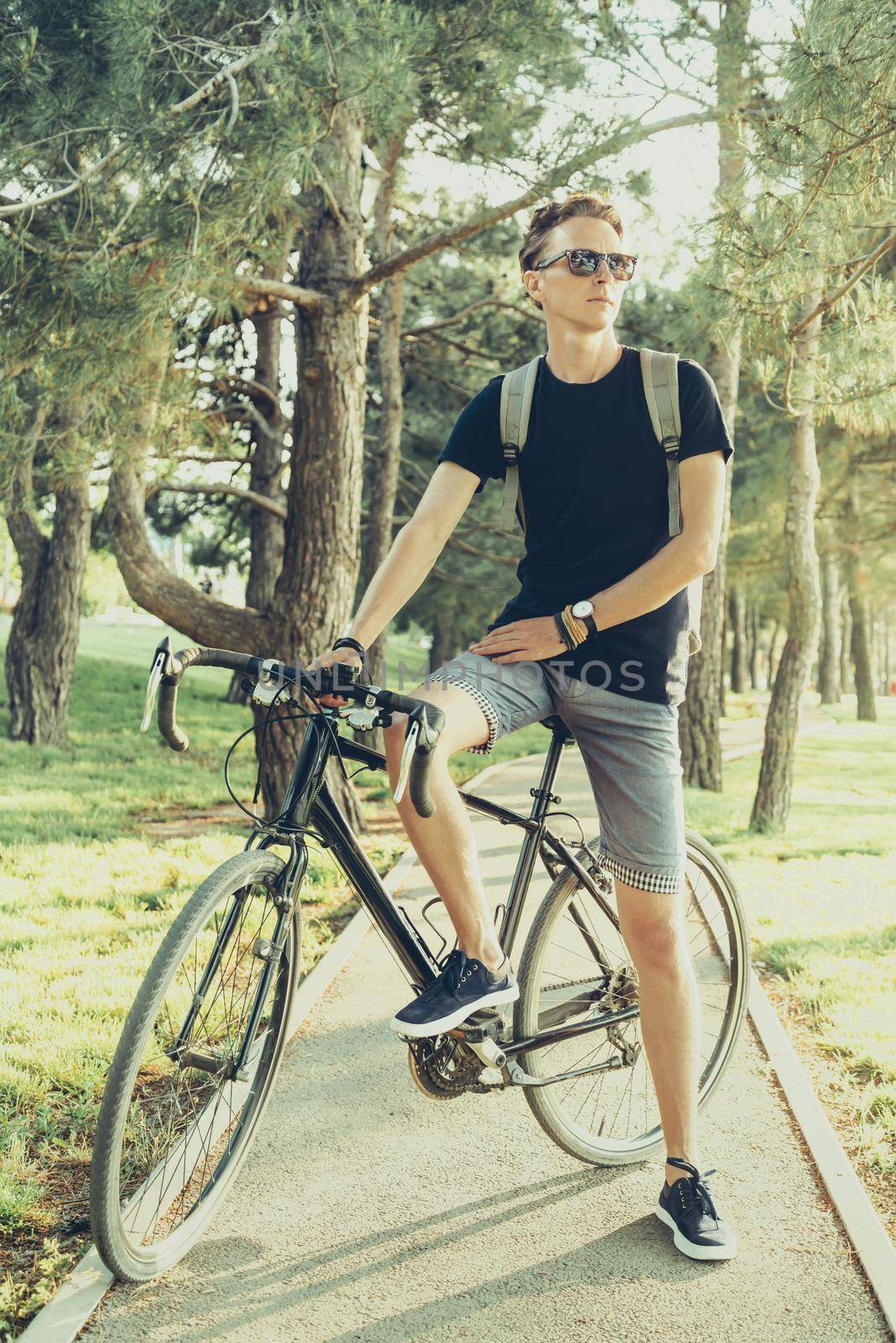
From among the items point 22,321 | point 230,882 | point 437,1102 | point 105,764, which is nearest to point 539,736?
point 105,764

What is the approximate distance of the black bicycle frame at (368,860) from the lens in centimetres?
262

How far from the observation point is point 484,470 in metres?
2.92

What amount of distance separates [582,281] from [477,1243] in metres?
2.30

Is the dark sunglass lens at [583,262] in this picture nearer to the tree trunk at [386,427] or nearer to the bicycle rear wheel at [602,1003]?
the bicycle rear wheel at [602,1003]

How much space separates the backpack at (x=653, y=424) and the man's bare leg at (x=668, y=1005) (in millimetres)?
642

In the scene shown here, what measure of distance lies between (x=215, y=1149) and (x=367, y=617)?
1481 millimetres

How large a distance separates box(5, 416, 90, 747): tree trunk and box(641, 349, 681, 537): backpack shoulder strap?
1054 centimetres

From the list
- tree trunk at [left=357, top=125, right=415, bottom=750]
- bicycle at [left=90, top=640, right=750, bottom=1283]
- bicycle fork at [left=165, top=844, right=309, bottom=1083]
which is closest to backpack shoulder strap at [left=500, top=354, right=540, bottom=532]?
bicycle at [left=90, top=640, right=750, bottom=1283]

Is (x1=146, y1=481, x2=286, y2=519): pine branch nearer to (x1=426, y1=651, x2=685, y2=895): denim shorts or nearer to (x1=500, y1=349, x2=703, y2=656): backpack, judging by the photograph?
(x1=500, y1=349, x2=703, y2=656): backpack

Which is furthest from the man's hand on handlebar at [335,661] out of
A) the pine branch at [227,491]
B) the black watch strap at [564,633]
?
the pine branch at [227,491]

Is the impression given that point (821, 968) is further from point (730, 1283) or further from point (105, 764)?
point (105, 764)

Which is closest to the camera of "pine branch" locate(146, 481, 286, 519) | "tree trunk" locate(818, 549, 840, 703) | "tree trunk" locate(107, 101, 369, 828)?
"tree trunk" locate(107, 101, 369, 828)

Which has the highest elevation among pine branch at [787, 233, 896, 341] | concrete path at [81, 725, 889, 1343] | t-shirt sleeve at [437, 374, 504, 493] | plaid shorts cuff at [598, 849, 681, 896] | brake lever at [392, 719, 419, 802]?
pine branch at [787, 233, 896, 341]

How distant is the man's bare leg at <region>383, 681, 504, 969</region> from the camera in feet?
8.46
